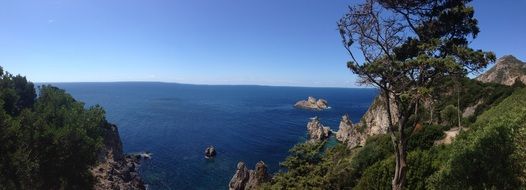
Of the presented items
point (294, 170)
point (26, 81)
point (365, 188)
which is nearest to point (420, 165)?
point (365, 188)

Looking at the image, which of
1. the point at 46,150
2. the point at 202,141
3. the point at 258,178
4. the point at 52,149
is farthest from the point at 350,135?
the point at 46,150

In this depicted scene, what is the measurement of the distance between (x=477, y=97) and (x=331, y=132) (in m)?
49.3

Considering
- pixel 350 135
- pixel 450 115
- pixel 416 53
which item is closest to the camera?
pixel 416 53

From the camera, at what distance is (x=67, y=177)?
44812 millimetres

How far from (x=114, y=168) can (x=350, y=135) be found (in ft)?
186

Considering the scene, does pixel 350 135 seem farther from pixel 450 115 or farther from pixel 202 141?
pixel 202 141

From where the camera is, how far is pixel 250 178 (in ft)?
199

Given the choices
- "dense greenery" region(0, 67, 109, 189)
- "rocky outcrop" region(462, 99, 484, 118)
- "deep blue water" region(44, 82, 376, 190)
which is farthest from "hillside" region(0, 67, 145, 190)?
"rocky outcrop" region(462, 99, 484, 118)

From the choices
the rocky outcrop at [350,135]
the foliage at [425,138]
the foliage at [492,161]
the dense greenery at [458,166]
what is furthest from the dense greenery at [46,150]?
the rocky outcrop at [350,135]

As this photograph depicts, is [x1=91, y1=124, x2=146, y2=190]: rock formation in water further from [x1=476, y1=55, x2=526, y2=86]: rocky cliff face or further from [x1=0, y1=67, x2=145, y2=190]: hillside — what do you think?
[x1=476, y1=55, x2=526, y2=86]: rocky cliff face

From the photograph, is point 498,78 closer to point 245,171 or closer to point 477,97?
point 477,97

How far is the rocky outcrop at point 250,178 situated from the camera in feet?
193

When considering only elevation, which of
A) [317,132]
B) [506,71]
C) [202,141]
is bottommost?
[202,141]

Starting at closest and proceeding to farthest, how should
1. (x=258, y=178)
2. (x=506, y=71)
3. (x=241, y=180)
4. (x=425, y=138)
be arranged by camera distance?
1. (x=425, y=138)
2. (x=258, y=178)
3. (x=241, y=180)
4. (x=506, y=71)
